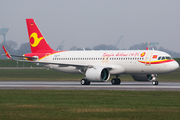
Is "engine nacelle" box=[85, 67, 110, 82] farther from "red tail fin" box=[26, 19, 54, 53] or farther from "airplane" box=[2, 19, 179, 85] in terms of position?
"red tail fin" box=[26, 19, 54, 53]

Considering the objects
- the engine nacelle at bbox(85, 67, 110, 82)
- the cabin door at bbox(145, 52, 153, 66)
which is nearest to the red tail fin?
the engine nacelle at bbox(85, 67, 110, 82)

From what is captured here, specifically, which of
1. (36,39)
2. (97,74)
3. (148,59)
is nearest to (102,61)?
(97,74)

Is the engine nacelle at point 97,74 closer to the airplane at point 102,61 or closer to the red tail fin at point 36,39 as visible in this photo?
the airplane at point 102,61

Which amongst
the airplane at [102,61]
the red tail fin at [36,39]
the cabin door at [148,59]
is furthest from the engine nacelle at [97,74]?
the red tail fin at [36,39]

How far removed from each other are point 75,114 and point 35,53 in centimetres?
3730

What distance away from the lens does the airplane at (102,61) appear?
4494 centimetres

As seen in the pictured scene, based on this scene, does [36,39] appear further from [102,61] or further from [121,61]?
[121,61]

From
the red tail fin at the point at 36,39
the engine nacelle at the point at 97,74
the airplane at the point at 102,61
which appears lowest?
the engine nacelle at the point at 97,74

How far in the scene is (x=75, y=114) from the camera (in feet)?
61.1

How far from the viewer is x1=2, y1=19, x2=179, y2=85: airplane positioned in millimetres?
44938

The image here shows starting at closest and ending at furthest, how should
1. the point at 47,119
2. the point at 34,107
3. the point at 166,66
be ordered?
the point at 47,119 < the point at 34,107 < the point at 166,66

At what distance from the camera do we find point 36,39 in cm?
5528

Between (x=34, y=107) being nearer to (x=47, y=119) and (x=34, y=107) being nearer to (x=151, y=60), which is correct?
(x=47, y=119)

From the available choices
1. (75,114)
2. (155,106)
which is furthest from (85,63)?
(75,114)
